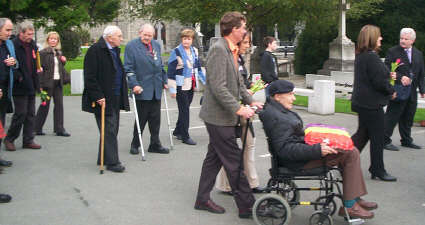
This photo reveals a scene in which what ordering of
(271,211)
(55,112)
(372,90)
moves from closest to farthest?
(271,211), (372,90), (55,112)

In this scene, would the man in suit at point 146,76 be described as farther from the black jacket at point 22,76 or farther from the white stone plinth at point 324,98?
the white stone plinth at point 324,98

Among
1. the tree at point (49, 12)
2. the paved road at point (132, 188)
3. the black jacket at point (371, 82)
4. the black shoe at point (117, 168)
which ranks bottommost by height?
the paved road at point (132, 188)

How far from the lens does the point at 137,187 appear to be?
643 cm

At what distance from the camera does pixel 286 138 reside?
493cm

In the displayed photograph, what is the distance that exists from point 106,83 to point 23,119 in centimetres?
194

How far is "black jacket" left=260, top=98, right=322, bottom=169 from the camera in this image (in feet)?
15.8

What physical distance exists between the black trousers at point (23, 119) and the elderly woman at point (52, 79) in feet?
3.10

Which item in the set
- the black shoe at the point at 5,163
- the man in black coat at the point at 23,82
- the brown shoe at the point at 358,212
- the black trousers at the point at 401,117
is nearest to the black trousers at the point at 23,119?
the man in black coat at the point at 23,82

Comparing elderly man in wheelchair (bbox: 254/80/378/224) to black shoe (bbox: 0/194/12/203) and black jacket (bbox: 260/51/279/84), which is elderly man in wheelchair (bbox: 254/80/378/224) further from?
black jacket (bbox: 260/51/279/84)

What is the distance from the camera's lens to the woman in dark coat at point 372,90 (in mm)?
6406

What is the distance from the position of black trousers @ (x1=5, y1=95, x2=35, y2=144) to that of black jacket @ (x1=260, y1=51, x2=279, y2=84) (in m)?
3.57

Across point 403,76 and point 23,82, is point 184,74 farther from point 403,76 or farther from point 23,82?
point 403,76

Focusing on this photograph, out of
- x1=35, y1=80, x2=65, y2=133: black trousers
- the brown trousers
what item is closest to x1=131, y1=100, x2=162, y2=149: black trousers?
x1=35, y1=80, x2=65, y2=133: black trousers

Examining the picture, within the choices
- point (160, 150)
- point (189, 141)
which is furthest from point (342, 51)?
point (160, 150)
